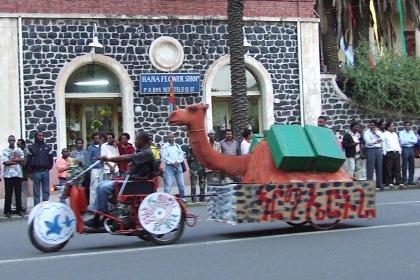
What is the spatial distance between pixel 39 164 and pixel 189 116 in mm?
6406

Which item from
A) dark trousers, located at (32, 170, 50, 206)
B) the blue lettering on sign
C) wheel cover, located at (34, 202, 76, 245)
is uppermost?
the blue lettering on sign

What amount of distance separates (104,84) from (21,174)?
6.79 metres

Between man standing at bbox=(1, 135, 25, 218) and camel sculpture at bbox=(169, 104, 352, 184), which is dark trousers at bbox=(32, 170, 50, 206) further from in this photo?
camel sculpture at bbox=(169, 104, 352, 184)

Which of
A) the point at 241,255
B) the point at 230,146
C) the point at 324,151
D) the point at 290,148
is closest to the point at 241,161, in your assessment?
the point at 290,148

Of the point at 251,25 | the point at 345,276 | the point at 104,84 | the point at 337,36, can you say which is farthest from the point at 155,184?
the point at 337,36

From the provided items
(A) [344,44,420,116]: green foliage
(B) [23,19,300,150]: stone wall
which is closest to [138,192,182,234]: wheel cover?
(B) [23,19,300,150]: stone wall

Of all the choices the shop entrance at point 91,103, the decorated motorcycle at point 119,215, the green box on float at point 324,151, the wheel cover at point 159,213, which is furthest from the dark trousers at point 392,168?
the wheel cover at point 159,213

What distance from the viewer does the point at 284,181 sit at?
35.6 feet

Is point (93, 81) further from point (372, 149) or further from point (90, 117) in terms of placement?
→ point (372, 149)

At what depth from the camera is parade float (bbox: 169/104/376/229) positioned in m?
10.6

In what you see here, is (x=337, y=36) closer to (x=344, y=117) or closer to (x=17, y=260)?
(x=344, y=117)

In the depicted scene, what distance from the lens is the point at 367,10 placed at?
87.8 ft

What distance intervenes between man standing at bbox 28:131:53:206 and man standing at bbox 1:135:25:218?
0.40m

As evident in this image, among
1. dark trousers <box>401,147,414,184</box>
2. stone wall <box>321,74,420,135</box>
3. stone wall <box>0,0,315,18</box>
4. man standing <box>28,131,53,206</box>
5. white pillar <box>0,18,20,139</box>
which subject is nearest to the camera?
man standing <box>28,131,53,206</box>
